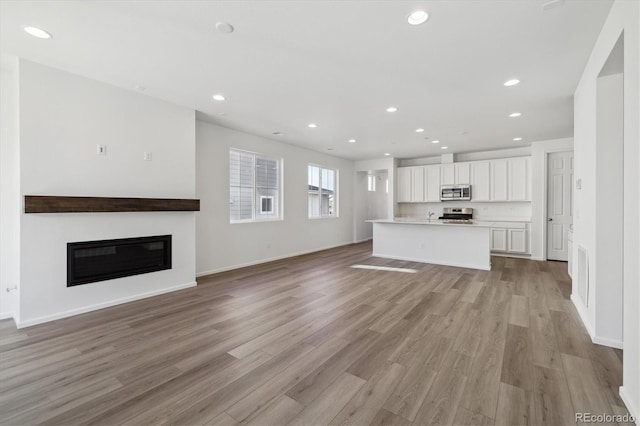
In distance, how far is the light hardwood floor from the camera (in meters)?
1.75

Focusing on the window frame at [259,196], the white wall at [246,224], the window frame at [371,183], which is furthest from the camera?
the window frame at [371,183]

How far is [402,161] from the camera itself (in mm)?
9219

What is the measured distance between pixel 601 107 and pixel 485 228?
3.28 m

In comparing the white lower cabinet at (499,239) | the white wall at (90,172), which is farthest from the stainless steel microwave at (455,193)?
the white wall at (90,172)

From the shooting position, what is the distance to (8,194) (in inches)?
130

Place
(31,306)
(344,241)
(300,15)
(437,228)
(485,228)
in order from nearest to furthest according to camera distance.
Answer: (300,15), (31,306), (485,228), (437,228), (344,241)

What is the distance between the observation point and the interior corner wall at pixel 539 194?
637 centimetres

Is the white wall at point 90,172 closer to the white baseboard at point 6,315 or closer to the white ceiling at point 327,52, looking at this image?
the white ceiling at point 327,52

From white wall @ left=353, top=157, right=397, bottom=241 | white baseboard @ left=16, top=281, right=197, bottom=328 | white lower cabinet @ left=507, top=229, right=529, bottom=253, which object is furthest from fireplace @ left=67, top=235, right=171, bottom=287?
white lower cabinet @ left=507, top=229, right=529, bottom=253

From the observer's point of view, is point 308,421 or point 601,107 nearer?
point 308,421

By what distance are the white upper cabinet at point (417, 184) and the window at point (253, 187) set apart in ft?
14.1

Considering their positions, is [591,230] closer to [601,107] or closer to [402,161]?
[601,107]

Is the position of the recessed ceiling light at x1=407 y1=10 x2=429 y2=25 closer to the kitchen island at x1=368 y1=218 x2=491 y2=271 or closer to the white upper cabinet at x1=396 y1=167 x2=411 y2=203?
the kitchen island at x1=368 y1=218 x2=491 y2=271

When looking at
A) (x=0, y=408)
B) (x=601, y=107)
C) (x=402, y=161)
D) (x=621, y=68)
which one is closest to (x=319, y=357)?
(x=0, y=408)
